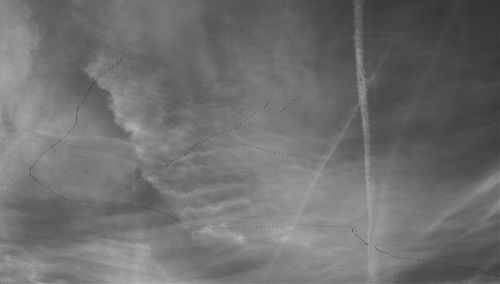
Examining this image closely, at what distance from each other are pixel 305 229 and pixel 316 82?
8.07m

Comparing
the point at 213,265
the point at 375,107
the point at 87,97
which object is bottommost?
the point at 213,265

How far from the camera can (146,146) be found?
11641mm

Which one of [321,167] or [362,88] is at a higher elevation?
[362,88]

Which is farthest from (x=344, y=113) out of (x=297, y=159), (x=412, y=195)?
(x=412, y=195)

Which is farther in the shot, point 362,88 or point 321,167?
point 321,167

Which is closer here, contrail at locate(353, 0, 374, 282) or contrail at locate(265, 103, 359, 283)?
contrail at locate(353, 0, 374, 282)

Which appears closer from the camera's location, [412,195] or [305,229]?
[412,195]

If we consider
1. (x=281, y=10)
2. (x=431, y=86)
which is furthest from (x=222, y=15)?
(x=431, y=86)

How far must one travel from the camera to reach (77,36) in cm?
879

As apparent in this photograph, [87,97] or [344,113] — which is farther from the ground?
[87,97]

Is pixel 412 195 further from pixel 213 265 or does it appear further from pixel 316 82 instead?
pixel 213 265

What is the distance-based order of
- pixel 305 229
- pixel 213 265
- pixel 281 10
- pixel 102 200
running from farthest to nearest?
pixel 213 265 < pixel 305 229 < pixel 102 200 < pixel 281 10

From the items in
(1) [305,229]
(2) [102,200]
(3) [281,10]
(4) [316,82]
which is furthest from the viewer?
(1) [305,229]

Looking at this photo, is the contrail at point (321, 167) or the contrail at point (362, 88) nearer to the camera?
Answer: the contrail at point (362, 88)
